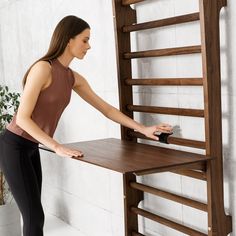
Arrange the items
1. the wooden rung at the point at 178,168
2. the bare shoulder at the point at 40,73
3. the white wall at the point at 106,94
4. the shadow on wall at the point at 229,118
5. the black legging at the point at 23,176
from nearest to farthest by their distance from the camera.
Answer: the wooden rung at the point at 178,168 → the shadow on wall at the point at 229,118 → the white wall at the point at 106,94 → the bare shoulder at the point at 40,73 → the black legging at the point at 23,176

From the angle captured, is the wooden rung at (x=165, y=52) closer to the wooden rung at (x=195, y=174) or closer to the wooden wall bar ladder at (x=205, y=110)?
the wooden wall bar ladder at (x=205, y=110)

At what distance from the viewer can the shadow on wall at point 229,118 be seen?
1.64m

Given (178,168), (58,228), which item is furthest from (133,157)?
(58,228)

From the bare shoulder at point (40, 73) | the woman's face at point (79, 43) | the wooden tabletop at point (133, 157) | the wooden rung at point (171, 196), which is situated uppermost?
the woman's face at point (79, 43)

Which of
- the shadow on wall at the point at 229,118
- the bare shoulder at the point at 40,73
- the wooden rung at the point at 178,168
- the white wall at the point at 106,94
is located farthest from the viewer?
the bare shoulder at the point at 40,73

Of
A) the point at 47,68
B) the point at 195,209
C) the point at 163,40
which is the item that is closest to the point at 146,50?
the point at 163,40

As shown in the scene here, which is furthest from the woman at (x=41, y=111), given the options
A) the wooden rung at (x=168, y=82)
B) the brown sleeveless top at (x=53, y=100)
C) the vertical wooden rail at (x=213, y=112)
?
the vertical wooden rail at (x=213, y=112)

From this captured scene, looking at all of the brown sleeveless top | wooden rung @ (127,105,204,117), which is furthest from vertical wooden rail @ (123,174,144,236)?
the brown sleeveless top

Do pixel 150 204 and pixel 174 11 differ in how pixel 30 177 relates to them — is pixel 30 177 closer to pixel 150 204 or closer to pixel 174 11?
pixel 150 204

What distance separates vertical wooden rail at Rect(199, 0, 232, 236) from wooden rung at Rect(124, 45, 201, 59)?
0.06 meters

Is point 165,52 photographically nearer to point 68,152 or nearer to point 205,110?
point 205,110

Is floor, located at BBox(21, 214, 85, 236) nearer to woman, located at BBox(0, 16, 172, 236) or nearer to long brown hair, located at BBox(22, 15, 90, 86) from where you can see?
woman, located at BBox(0, 16, 172, 236)

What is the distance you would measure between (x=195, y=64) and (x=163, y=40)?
0.70 feet

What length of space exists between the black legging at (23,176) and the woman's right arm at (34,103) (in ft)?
0.68
